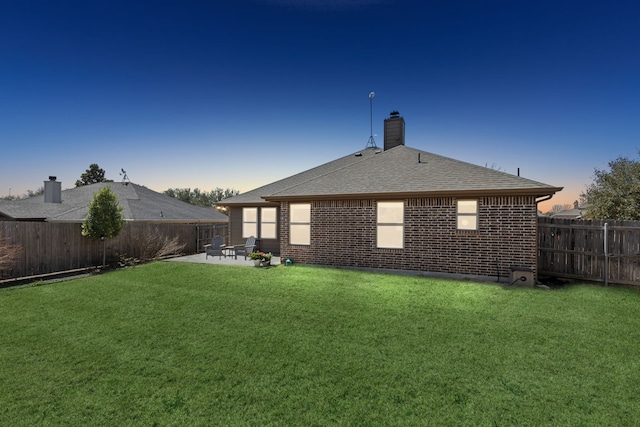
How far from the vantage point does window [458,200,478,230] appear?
9195 mm

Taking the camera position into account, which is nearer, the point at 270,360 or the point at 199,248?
the point at 270,360

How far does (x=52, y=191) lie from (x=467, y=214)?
81.6 ft

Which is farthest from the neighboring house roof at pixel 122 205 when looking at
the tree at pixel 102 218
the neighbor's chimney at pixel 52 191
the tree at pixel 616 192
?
the tree at pixel 616 192

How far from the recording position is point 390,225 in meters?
10.3

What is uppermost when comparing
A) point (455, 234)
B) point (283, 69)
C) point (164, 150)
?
point (283, 69)

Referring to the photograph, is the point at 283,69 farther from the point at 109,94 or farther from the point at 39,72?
the point at 39,72

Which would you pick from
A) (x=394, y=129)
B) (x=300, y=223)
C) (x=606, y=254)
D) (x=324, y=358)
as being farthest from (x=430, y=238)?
(x=394, y=129)

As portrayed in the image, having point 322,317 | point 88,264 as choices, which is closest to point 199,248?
point 88,264

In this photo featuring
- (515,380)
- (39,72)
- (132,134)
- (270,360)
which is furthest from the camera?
(132,134)

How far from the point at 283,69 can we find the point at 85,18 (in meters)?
8.19

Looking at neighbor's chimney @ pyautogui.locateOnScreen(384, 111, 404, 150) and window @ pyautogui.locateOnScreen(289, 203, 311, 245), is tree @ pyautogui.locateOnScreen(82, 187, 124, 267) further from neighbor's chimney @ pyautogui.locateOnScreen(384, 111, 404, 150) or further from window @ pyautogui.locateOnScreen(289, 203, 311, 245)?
neighbor's chimney @ pyautogui.locateOnScreen(384, 111, 404, 150)

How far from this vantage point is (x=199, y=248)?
17.4m

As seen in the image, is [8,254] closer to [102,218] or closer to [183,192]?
[102,218]

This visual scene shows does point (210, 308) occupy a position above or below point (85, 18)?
below
